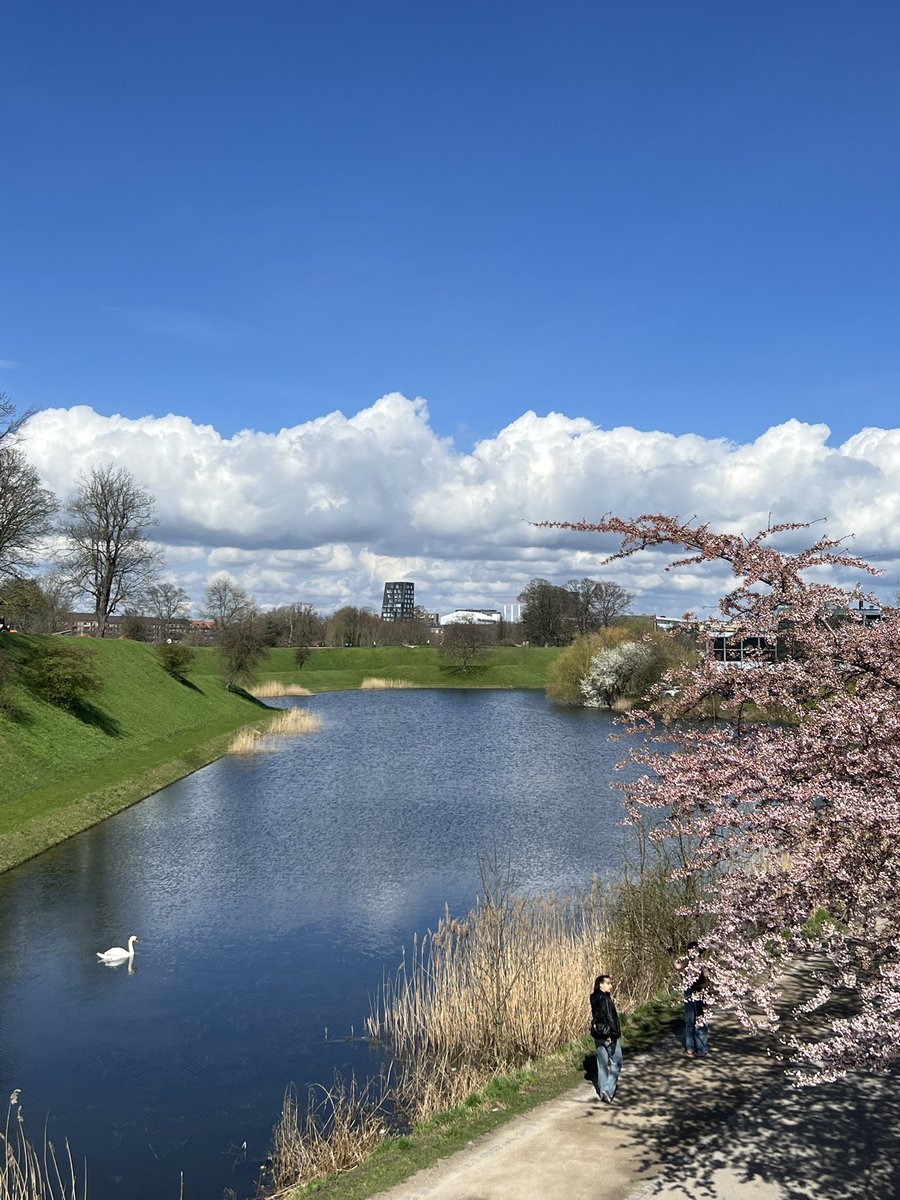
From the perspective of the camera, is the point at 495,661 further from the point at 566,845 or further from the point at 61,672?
the point at 566,845

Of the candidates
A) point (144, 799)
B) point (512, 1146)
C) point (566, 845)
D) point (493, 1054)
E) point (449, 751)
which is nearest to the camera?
point (512, 1146)

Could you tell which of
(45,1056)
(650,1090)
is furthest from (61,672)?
(650,1090)

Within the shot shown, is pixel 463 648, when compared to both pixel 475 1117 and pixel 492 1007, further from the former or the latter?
pixel 475 1117

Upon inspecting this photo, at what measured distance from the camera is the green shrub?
48.4m

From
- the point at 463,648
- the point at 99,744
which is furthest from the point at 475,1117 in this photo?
the point at 463,648

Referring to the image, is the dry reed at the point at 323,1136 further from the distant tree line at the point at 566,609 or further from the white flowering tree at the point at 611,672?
the distant tree line at the point at 566,609

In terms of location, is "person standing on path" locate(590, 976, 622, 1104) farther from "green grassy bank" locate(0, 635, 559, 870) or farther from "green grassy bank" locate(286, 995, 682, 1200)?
"green grassy bank" locate(0, 635, 559, 870)

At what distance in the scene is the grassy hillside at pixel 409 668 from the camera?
4801 inches

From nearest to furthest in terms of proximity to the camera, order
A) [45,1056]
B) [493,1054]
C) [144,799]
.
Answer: [493,1054] < [45,1056] < [144,799]

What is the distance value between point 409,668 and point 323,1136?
119208 mm

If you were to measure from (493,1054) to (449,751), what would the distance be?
41463 millimetres

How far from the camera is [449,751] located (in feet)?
186

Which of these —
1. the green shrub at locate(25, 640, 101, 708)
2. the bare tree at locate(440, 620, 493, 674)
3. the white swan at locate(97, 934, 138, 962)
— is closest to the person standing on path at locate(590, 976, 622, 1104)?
the white swan at locate(97, 934, 138, 962)

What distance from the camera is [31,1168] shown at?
12.9 metres
